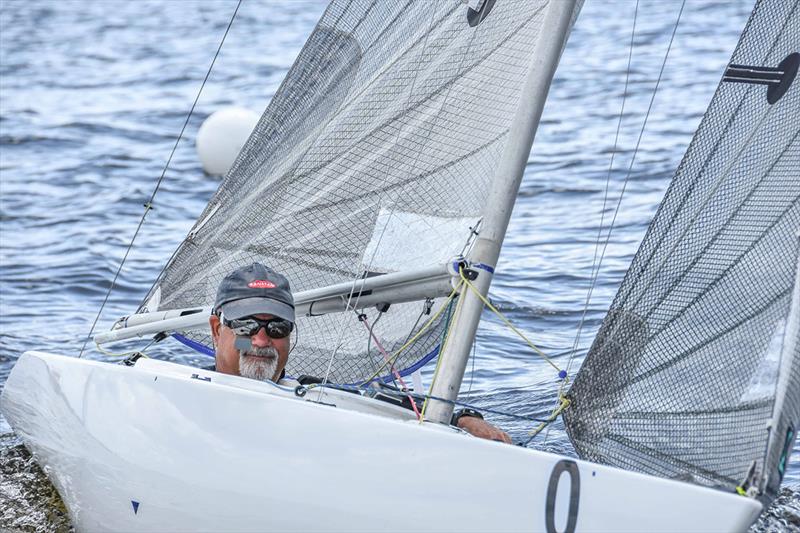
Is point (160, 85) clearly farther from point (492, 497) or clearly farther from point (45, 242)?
point (492, 497)

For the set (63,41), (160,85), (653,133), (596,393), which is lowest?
(596,393)

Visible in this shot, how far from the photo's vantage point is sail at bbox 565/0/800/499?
324 centimetres

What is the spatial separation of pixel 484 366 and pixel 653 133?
5988 mm

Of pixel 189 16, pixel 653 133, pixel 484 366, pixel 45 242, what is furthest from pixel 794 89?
pixel 189 16

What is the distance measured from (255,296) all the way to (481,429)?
79 centimetres

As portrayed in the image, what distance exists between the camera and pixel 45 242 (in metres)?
9.30

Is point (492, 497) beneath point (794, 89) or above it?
beneath

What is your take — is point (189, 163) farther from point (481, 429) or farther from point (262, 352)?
point (481, 429)

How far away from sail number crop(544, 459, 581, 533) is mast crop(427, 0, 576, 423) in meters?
0.63

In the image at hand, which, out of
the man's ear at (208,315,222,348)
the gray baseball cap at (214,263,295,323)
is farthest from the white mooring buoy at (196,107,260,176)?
the gray baseball cap at (214,263,295,323)

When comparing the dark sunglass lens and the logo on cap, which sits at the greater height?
the logo on cap

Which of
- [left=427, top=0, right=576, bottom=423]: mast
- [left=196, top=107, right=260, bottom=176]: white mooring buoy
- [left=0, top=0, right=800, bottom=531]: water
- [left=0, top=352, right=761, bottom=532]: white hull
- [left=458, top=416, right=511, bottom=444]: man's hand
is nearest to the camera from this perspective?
[left=0, top=352, right=761, bottom=532]: white hull

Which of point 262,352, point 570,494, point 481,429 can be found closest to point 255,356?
point 262,352

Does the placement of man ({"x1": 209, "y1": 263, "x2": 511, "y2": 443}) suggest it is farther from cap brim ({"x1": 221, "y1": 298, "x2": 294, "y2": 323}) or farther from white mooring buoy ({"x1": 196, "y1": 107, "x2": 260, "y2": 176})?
white mooring buoy ({"x1": 196, "y1": 107, "x2": 260, "y2": 176})
